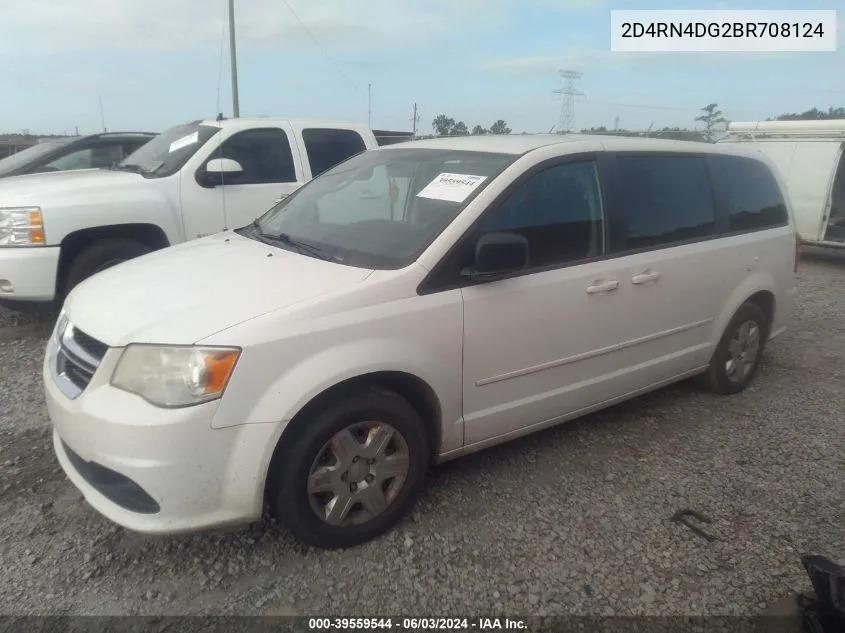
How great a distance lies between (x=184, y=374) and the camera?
2271mm

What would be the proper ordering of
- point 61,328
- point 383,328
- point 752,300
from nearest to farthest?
point 383,328 → point 61,328 → point 752,300

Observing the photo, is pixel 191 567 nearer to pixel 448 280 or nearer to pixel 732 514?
pixel 448 280

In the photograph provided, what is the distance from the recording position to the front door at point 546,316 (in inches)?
115

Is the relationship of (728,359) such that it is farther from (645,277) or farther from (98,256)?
(98,256)

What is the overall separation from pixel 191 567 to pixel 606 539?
69.1 inches

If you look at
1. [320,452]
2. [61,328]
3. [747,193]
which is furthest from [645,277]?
[61,328]

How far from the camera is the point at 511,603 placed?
2.42 metres

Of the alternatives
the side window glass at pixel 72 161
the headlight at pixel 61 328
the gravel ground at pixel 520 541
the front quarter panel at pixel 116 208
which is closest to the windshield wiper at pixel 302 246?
the headlight at pixel 61 328

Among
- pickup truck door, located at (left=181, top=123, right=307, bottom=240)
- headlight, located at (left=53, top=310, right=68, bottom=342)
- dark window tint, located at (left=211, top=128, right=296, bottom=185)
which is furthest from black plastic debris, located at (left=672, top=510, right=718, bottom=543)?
dark window tint, located at (left=211, top=128, right=296, bottom=185)

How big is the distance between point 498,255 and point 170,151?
442 cm

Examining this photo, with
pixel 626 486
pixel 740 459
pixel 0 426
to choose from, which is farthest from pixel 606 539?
pixel 0 426

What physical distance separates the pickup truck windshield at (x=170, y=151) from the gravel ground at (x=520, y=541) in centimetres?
258

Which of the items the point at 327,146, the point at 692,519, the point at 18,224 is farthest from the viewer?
the point at 327,146

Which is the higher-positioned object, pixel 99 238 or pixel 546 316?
pixel 99 238
